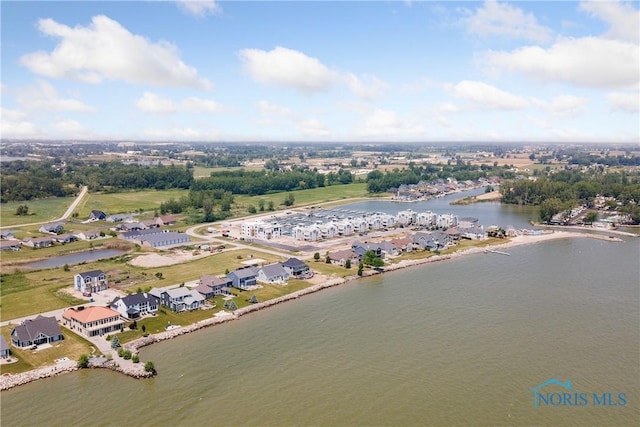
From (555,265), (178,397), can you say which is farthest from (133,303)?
(555,265)

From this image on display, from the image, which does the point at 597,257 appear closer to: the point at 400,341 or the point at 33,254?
the point at 400,341

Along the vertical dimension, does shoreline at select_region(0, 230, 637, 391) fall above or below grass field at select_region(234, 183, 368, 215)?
above

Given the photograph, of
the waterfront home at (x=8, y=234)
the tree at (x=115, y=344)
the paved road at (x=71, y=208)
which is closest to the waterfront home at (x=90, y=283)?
the tree at (x=115, y=344)

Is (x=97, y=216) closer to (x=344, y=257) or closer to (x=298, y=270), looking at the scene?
(x=344, y=257)

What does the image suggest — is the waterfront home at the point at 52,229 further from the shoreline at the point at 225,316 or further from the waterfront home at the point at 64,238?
the shoreline at the point at 225,316

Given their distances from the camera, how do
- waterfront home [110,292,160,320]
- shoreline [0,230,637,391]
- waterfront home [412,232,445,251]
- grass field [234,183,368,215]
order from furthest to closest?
grass field [234,183,368,215], waterfront home [412,232,445,251], waterfront home [110,292,160,320], shoreline [0,230,637,391]

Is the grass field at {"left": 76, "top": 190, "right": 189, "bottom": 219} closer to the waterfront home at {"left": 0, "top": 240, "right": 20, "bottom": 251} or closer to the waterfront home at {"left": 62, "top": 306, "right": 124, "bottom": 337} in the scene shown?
the waterfront home at {"left": 0, "top": 240, "right": 20, "bottom": 251}

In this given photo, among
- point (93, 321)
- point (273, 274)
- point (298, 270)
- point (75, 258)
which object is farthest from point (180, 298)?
point (75, 258)

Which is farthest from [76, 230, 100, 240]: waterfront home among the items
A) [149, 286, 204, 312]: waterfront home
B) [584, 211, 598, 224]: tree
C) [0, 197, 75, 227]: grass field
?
[584, 211, 598, 224]: tree
